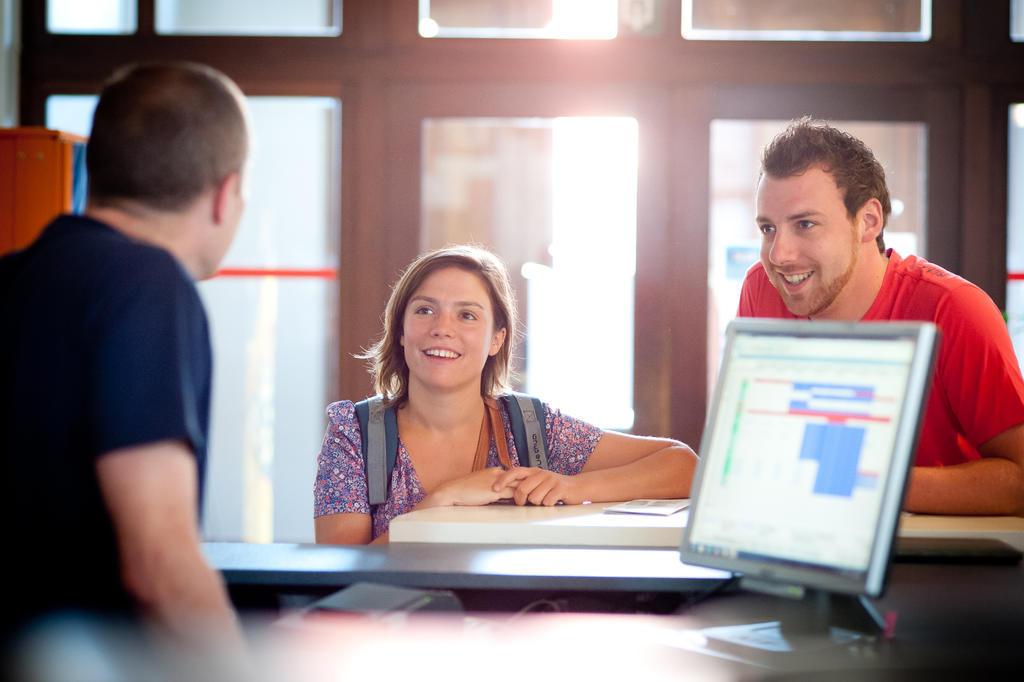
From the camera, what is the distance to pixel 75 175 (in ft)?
9.57

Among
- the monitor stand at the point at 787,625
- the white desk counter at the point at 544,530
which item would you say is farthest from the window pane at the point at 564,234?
the monitor stand at the point at 787,625

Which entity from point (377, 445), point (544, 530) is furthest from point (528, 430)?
point (544, 530)

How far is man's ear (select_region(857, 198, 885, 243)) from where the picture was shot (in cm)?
206

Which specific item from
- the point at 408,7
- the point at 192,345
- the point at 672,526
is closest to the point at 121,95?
the point at 192,345

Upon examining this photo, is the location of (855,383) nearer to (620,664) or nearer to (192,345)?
(620,664)

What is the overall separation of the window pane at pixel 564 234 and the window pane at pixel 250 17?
612mm

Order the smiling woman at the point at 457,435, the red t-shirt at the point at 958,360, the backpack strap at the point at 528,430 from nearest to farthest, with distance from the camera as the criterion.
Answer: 1. the red t-shirt at the point at 958,360
2. the smiling woman at the point at 457,435
3. the backpack strap at the point at 528,430

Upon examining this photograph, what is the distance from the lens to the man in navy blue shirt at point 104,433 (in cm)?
96

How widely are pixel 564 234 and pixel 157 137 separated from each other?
112 inches

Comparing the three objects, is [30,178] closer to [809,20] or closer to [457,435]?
[457,435]

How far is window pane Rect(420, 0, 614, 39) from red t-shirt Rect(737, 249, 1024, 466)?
81.2 inches

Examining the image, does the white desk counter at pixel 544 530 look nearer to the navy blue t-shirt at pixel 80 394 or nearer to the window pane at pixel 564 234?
the navy blue t-shirt at pixel 80 394

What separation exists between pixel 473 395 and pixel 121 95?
1298mm

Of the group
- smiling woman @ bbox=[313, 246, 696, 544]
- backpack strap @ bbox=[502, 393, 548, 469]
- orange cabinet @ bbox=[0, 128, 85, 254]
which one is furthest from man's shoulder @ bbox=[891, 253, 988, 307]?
orange cabinet @ bbox=[0, 128, 85, 254]
